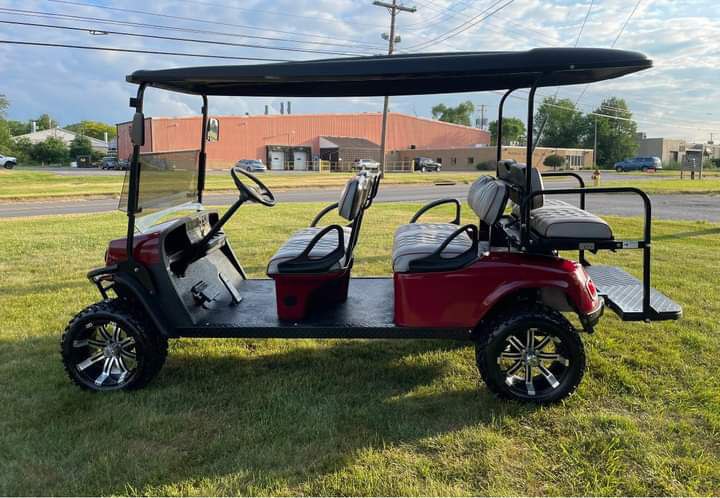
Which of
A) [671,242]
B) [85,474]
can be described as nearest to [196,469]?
[85,474]

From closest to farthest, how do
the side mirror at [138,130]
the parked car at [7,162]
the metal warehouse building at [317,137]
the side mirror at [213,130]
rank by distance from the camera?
the side mirror at [138,130] < the side mirror at [213,130] < the parked car at [7,162] < the metal warehouse building at [317,137]

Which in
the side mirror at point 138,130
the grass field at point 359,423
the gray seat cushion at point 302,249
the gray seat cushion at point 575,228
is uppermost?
the side mirror at point 138,130

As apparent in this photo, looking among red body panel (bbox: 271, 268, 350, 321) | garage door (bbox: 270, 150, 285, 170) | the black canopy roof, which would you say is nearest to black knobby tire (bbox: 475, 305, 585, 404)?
red body panel (bbox: 271, 268, 350, 321)

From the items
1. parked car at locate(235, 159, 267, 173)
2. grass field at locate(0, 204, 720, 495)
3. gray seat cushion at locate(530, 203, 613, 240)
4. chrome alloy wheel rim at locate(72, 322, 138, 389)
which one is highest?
parked car at locate(235, 159, 267, 173)

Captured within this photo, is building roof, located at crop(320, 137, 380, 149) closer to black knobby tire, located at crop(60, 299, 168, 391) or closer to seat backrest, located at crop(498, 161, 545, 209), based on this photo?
seat backrest, located at crop(498, 161, 545, 209)

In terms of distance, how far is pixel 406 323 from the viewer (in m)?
2.99

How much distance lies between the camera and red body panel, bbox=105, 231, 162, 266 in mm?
3059

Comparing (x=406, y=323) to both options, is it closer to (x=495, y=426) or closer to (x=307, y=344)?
(x=495, y=426)

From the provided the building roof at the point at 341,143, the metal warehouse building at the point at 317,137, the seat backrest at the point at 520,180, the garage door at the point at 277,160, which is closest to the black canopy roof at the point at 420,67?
the seat backrest at the point at 520,180

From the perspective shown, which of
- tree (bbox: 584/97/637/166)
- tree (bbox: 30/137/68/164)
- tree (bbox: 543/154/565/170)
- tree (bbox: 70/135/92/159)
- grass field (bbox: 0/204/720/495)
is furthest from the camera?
tree (bbox: 584/97/637/166)

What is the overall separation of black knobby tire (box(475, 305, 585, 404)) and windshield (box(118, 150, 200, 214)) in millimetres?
2047

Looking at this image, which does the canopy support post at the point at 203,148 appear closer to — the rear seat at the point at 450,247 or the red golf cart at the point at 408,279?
the red golf cart at the point at 408,279

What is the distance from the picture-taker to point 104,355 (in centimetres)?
315

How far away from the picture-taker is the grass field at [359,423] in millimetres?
2344
